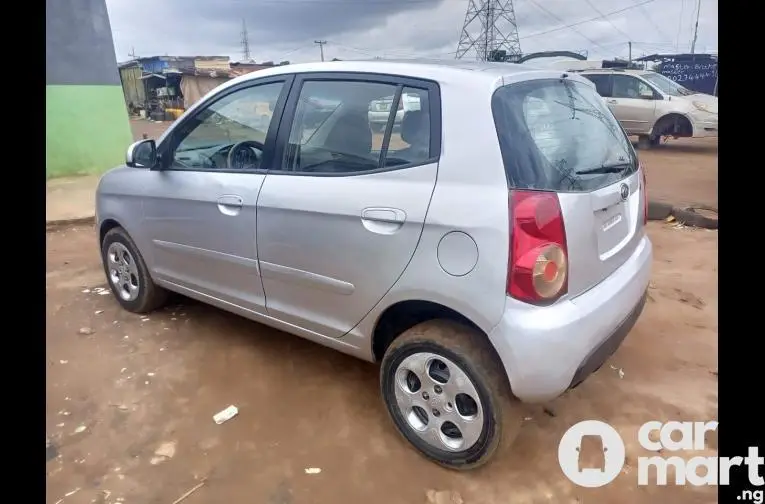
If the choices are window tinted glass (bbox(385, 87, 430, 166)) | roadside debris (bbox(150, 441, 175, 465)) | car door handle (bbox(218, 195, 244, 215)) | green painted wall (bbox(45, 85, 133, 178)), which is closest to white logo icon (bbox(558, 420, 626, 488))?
window tinted glass (bbox(385, 87, 430, 166))

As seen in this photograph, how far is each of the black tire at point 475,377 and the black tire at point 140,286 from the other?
2209mm

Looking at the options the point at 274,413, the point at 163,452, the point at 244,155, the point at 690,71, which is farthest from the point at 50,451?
the point at 690,71

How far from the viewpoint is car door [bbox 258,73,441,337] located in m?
2.36

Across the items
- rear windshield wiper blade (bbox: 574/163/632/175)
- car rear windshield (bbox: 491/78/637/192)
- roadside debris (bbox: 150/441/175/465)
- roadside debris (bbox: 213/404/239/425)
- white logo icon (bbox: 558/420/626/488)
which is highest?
car rear windshield (bbox: 491/78/637/192)

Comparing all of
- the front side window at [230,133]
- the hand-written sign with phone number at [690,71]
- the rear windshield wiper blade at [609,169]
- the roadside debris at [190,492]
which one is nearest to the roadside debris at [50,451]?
the roadside debris at [190,492]

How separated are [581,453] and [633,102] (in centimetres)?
1186

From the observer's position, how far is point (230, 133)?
3.34 meters

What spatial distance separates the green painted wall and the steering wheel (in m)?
6.25

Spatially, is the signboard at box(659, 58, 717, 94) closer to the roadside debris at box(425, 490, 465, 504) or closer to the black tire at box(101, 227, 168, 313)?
the black tire at box(101, 227, 168, 313)

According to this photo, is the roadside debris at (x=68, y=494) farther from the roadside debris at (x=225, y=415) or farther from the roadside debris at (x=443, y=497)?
the roadside debris at (x=443, y=497)

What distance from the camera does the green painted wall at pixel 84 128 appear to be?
8.06 m
